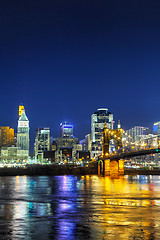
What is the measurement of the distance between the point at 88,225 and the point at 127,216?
3.45 meters

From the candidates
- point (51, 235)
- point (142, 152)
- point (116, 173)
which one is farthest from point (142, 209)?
point (116, 173)

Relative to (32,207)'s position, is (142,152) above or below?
above

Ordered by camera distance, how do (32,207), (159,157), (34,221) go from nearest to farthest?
(34,221)
(32,207)
(159,157)

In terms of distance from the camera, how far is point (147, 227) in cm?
1708

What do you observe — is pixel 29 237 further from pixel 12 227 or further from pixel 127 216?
pixel 127 216

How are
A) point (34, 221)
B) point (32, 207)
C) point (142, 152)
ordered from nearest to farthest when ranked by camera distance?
point (34, 221) < point (32, 207) < point (142, 152)

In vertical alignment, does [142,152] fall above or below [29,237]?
above

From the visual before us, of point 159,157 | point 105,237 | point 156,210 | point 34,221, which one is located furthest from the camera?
point 159,157

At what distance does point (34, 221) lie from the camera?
18.8 meters

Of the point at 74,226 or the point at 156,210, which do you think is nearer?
the point at 74,226

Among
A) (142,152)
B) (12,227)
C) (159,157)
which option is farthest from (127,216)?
(159,157)

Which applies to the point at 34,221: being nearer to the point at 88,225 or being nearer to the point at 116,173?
the point at 88,225

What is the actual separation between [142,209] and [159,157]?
171 m

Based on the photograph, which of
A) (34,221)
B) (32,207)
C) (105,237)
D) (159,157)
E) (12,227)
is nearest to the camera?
(105,237)
